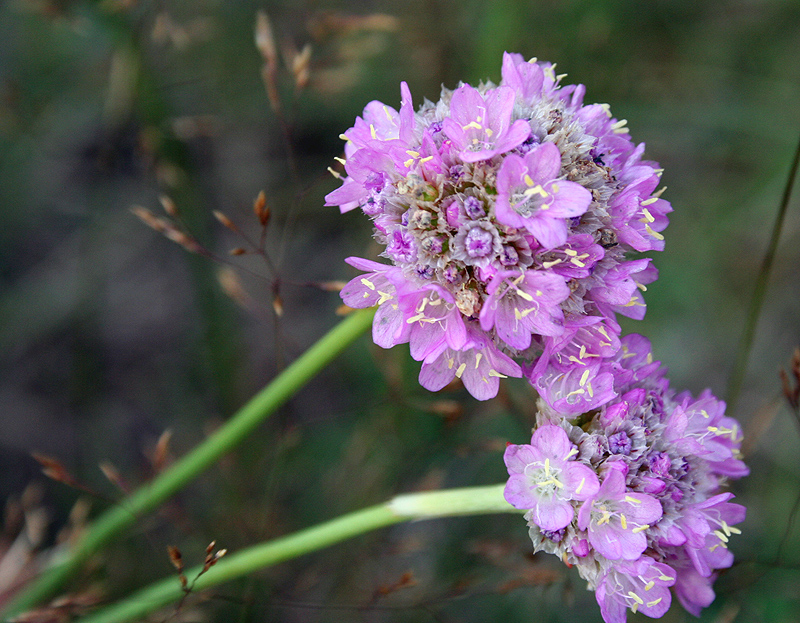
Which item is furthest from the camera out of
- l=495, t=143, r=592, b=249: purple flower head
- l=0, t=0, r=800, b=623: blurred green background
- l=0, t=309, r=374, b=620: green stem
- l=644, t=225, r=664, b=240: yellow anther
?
l=0, t=0, r=800, b=623: blurred green background

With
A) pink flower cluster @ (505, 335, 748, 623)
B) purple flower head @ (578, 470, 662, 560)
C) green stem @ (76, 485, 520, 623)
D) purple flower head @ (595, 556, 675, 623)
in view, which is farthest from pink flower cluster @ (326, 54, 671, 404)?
purple flower head @ (595, 556, 675, 623)

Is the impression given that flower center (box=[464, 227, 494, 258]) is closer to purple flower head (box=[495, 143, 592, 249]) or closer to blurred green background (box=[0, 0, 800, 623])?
purple flower head (box=[495, 143, 592, 249])

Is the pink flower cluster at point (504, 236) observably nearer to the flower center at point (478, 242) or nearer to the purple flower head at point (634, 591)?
the flower center at point (478, 242)

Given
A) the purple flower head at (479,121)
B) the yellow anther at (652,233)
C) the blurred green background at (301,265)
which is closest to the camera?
the purple flower head at (479,121)

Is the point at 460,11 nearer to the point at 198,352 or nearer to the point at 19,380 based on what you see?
the point at 198,352

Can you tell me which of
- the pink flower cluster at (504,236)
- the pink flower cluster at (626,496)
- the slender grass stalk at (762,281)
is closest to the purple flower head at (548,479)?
the pink flower cluster at (626,496)

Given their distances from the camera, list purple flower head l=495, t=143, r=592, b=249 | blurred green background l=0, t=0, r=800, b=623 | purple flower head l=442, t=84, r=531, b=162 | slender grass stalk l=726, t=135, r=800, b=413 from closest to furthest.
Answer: purple flower head l=495, t=143, r=592, b=249 < purple flower head l=442, t=84, r=531, b=162 < slender grass stalk l=726, t=135, r=800, b=413 < blurred green background l=0, t=0, r=800, b=623
